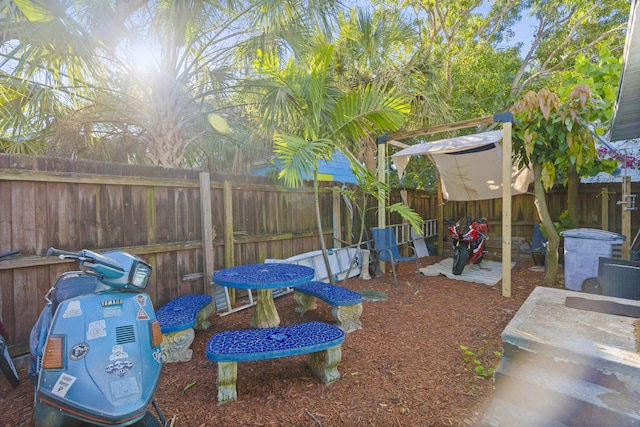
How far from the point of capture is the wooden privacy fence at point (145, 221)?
7.23 ft

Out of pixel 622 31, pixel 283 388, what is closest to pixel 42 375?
pixel 283 388

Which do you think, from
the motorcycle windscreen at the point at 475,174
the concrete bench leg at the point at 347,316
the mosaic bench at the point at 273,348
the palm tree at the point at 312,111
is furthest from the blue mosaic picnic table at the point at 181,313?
the motorcycle windscreen at the point at 475,174

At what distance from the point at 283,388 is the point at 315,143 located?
7.44 feet

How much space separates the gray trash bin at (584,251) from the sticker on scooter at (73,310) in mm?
5203

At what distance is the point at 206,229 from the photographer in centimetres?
323

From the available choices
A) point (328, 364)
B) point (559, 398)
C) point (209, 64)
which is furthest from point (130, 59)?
point (559, 398)

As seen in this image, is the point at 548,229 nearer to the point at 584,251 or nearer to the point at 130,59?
the point at 584,251

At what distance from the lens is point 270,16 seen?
359cm

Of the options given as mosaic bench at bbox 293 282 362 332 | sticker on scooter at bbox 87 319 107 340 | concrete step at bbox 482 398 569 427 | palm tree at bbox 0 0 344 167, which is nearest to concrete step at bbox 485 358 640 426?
concrete step at bbox 482 398 569 427

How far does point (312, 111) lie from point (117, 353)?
290 centimetres

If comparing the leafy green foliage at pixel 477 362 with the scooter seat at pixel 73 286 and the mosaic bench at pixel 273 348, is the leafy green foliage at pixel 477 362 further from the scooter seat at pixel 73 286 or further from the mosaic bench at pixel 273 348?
the scooter seat at pixel 73 286

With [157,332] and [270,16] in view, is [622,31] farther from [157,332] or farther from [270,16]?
[157,332]

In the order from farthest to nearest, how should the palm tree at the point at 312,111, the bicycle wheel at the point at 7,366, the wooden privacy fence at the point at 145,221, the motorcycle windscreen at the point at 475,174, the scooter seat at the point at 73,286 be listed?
the motorcycle windscreen at the point at 475,174, the palm tree at the point at 312,111, the wooden privacy fence at the point at 145,221, the bicycle wheel at the point at 7,366, the scooter seat at the point at 73,286

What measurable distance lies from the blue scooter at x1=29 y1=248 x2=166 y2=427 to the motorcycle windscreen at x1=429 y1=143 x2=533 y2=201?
539 centimetres
